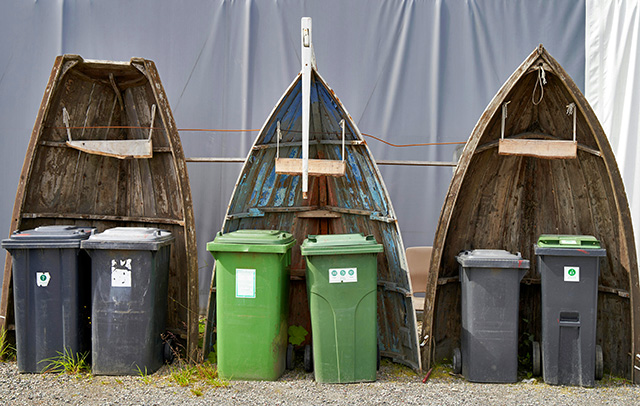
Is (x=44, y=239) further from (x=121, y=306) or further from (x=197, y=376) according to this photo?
(x=197, y=376)

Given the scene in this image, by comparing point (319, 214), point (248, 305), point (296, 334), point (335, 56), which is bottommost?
point (296, 334)

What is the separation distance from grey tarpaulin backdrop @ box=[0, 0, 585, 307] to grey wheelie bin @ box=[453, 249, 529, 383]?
7.10 feet

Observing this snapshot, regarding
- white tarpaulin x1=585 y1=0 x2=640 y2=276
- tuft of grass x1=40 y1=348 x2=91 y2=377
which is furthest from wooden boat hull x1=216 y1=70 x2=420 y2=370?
white tarpaulin x1=585 y1=0 x2=640 y2=276

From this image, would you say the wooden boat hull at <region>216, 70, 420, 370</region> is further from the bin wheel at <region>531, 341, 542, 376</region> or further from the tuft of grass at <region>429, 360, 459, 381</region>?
the bin wheel at <region>531, 341, 542, 376</region>

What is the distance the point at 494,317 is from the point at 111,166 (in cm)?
376

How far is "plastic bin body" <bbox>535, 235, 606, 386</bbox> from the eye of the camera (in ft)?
12.5

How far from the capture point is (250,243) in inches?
153

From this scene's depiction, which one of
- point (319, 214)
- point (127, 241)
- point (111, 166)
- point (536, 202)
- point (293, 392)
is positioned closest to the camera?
point (293, 392)

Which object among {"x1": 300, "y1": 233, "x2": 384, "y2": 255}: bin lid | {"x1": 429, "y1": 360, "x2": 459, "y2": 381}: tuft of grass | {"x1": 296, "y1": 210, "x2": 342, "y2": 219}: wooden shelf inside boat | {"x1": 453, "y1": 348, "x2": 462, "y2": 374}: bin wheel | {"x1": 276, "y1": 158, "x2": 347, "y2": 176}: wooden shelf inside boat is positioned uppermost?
{"x1": 276, "y1": 158, "x2": 347, "y2": 176}: wooden shelf inside boat

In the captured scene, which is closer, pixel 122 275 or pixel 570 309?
pixel 570 309

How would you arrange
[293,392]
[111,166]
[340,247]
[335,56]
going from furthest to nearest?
[335,56]
[111,166]
[340,247]
[293,392]

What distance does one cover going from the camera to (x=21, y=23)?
595 cm

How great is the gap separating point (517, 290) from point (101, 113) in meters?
4.09

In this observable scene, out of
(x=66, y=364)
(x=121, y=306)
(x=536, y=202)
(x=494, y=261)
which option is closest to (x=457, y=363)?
(x=494, y=261)
